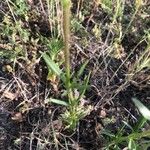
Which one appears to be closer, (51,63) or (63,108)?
(51,63)

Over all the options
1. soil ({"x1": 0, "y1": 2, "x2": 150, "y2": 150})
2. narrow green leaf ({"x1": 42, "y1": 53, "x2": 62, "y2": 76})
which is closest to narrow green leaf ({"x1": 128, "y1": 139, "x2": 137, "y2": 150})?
soil ({"x1": 0, "y1": 2, "x2": 150, "y2": 150})

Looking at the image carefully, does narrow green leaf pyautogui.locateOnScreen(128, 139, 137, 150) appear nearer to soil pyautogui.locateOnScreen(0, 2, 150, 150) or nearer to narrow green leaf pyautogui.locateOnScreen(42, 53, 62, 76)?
soil pyautogui.locateOnScreen(0, 2, 150, 150)

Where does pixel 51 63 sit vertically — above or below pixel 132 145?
above

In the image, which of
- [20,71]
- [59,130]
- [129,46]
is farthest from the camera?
[129,46]

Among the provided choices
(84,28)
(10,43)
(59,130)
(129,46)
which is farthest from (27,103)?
(129,46)

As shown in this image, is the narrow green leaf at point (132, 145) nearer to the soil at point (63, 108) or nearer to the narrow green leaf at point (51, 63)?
the soil at point (63, 108)

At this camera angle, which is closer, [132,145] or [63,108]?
[132,145]

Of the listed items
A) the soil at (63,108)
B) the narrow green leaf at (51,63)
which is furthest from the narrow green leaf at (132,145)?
the narrow green leaf at (51,63)

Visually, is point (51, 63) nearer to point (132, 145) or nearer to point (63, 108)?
point (63, 108)

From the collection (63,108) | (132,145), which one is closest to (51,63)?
(63,108)

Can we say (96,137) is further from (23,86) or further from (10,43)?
(10,43)

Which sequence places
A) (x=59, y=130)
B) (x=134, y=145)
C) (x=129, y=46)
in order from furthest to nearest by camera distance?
(x=129, y=46), (x=59, y=130), (x=134, y=145)
